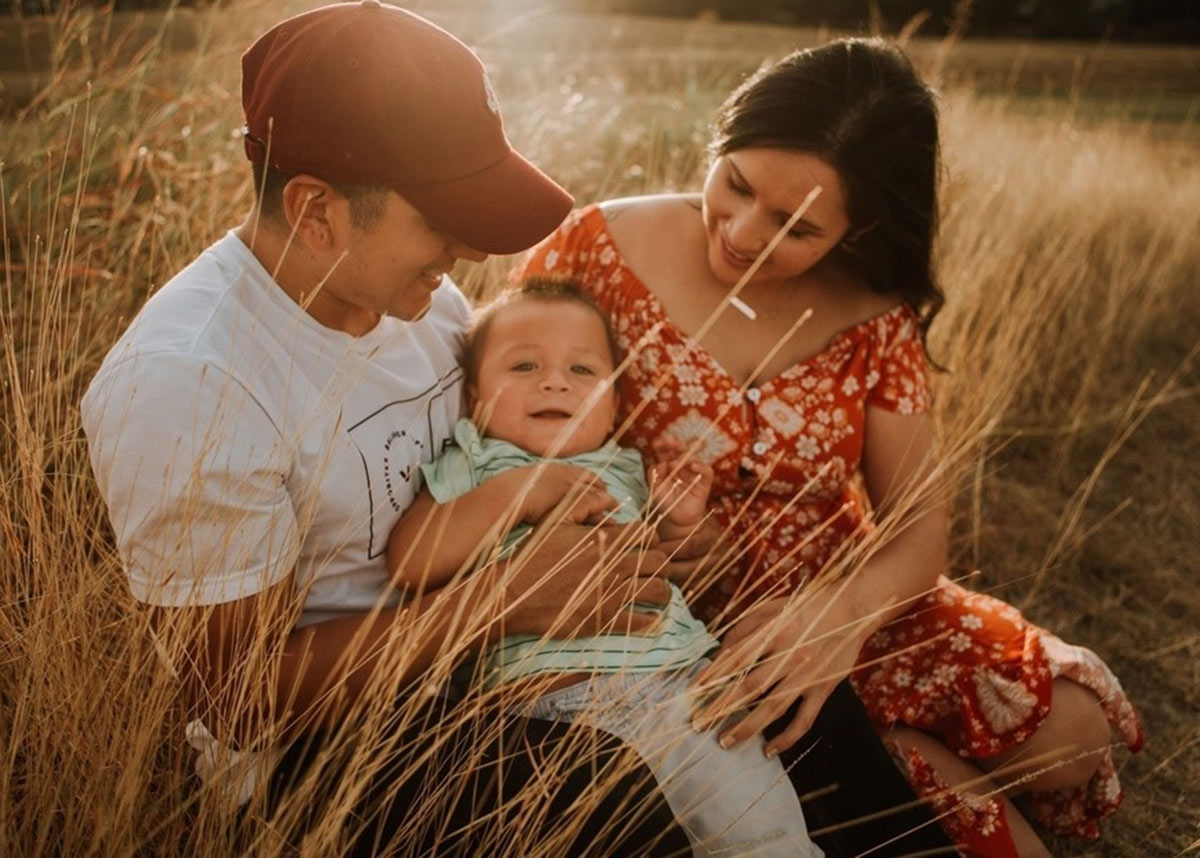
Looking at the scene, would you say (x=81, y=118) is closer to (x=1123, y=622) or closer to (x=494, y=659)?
(x=494, y=659)

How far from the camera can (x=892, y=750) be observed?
203cm

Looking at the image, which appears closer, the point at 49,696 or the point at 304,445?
the point at 49,696

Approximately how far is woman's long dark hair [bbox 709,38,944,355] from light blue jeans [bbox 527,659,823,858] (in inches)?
47.1

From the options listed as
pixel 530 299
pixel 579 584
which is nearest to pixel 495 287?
pixel 530 299

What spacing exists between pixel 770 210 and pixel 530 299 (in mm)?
584

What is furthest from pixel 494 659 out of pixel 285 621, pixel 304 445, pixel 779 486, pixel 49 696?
pixel 779 486

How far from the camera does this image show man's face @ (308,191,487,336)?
4.91 ft

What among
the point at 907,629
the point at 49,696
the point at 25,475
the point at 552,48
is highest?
the point at 25,475

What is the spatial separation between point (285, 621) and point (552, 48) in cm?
884

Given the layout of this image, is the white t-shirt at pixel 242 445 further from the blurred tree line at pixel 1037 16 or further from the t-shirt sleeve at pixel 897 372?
the blurred tree line at pixel 1037 16

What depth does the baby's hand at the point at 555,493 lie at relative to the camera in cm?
171

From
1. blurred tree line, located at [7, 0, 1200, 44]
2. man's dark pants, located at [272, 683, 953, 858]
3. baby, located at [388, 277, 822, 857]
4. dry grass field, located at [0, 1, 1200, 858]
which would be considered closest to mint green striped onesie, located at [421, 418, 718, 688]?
baby, located at [388, 277, 822, 857]

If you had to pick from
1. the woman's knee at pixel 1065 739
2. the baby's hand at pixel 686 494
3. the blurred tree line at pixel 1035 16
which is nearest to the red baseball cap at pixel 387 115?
the baby's hand at pixel 686 494

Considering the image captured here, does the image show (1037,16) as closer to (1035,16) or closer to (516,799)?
(1035,16)
